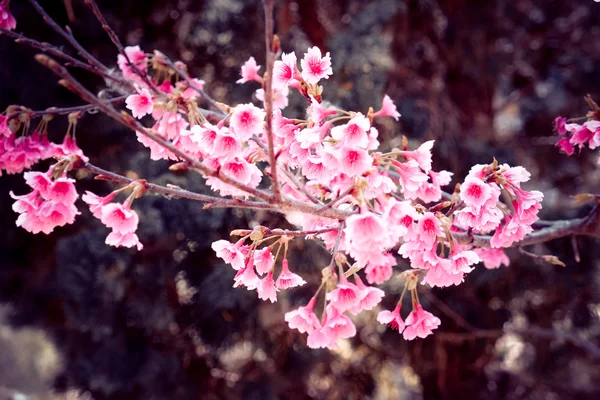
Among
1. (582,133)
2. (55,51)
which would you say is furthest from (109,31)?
(582,133)

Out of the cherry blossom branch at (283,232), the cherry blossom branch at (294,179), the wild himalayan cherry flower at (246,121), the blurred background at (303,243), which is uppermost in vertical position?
the wild himalayan cherry flower at (246,121)

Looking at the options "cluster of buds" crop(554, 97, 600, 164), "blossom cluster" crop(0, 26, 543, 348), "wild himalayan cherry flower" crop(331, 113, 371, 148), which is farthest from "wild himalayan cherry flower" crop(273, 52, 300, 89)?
"cluster of buds" crop(554, 97, 600, 164)

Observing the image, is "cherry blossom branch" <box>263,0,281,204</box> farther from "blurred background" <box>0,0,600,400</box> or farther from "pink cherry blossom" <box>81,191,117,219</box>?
"blurred background" <box>0,0,600,400</box>

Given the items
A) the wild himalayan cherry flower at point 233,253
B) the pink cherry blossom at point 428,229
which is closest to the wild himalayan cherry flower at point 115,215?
the wild himalayan cherry flower at point 233,253

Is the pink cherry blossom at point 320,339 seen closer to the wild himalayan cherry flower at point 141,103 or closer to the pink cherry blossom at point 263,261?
the pink cherry blossom at point 263,261

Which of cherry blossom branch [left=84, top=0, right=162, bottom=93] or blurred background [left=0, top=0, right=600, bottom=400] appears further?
blurred background [left=0, top=0, right=600, bottom=400]
